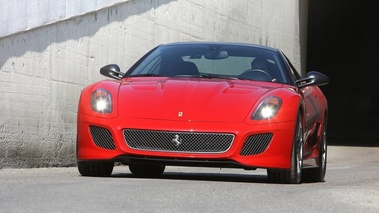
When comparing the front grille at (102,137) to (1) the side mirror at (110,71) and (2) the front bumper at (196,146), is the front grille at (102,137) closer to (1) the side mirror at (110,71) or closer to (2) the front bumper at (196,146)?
(2) the front bumper at (196,146)

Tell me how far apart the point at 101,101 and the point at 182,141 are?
893 mm

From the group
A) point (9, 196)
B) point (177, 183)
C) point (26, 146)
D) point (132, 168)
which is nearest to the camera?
point (9, 196)

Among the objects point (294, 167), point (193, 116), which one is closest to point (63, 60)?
point (193, 116)

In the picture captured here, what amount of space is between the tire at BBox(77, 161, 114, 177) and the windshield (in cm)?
113

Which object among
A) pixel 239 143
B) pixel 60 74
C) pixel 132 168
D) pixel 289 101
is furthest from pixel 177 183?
pixel 60 74

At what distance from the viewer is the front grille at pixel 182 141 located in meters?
10.2

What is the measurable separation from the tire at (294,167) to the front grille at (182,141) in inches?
27.2

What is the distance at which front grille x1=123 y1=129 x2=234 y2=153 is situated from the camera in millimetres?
10203

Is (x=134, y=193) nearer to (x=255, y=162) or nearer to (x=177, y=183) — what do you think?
(x=177, y=183)

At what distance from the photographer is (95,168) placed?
10812mm

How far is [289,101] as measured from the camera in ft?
34.9

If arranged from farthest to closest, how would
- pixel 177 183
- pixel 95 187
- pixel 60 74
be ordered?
pixel 60 74 → pixel 177 183 → pixel 95 187

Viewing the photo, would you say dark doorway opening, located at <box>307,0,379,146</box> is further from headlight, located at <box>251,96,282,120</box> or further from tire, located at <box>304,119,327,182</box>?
headlight, located at <box>251,96,282,120</box>

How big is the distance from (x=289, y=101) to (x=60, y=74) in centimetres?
513
